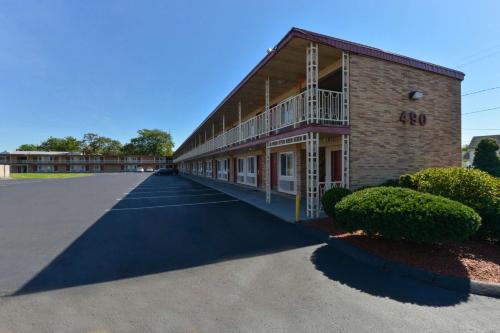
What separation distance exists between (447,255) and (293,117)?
21.5 feet

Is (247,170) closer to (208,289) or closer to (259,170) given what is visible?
(259,170)

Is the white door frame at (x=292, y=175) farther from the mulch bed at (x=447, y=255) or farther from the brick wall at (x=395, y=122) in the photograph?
the mulch bed at (x=447, y=255)

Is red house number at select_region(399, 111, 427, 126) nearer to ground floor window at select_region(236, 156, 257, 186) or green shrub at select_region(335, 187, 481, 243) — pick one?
green shrub at select_region(335, 187, 481, 243)

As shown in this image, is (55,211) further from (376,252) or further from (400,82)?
(400,82)

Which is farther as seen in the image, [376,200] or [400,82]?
[400,82]

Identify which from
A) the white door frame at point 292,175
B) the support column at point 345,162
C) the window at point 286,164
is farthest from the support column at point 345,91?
the window at point 286,164

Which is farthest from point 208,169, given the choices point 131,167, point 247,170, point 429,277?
point 131,167

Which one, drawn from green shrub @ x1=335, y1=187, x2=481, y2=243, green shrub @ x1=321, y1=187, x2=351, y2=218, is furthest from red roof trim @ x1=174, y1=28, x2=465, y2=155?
green shrub @ x1=335, y1=187, x2=481, y2=243

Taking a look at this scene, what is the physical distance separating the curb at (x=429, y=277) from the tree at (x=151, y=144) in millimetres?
94596

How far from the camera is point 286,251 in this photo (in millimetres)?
5754

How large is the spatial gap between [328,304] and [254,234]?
145 inches

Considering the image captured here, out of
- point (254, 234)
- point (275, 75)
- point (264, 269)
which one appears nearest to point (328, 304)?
point (264, 269)

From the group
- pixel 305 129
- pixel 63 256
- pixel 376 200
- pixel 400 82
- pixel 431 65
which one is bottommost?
pixel 63 256

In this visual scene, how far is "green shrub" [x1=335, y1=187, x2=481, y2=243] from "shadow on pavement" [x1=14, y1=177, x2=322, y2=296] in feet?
5.48
